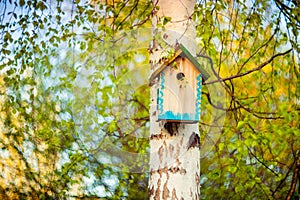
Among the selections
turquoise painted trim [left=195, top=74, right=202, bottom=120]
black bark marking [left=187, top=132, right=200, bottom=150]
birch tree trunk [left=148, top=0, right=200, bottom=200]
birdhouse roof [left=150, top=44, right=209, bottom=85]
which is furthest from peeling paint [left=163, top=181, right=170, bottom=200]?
birdhouse roof [left=150, top=44, right=209, bottom=85]

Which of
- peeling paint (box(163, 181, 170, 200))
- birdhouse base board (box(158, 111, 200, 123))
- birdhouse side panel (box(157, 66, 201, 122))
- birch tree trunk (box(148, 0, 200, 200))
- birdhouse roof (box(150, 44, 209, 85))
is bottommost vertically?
peeling paint (box(163, 181, 170, 200))

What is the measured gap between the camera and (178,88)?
66.9 inches

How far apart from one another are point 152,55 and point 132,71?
100 millimetres

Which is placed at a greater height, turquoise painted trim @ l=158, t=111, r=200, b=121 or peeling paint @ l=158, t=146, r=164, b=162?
turquoise painted trim @ l=158, t=111, r=200, b=121

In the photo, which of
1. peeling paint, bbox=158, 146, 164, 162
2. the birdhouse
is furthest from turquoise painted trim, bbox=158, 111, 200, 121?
peeling paint, bbox=158, 146, 164, 162

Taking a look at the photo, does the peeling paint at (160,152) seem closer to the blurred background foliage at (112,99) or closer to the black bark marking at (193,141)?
the black bark marking at (193,141)

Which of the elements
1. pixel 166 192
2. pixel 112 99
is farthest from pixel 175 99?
pixel 112 99

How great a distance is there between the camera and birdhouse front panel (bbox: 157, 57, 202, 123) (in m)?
1.68

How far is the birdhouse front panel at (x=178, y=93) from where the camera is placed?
168 centimetres

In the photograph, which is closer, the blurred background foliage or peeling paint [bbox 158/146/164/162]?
peeling paint [bbox 158/146/164/162]

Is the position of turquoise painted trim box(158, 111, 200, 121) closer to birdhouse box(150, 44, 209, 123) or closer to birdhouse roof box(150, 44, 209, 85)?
birdhouse box(150, 44, 209, 123)

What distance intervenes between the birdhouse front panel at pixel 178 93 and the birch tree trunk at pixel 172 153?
0.22ft

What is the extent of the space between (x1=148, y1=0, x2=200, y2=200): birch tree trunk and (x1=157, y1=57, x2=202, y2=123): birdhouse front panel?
0.07m

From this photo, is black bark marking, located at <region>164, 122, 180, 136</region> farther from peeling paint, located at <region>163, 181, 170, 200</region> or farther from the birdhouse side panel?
peeling paint, located at <region>163, 181, 170, 200</region>
